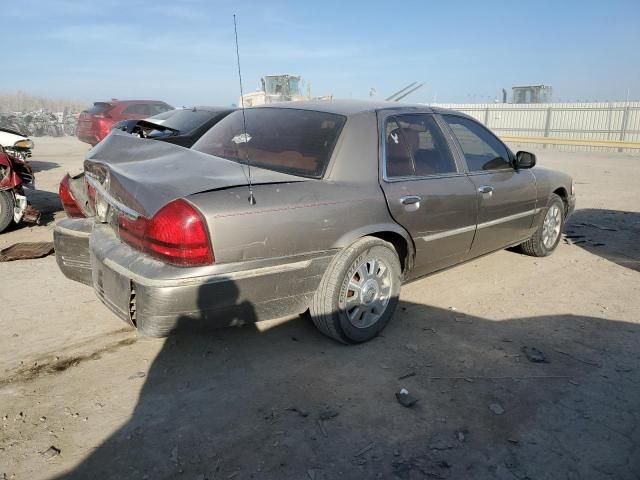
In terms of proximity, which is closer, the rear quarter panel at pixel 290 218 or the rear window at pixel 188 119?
the rear quarter panel at pixel 290 218

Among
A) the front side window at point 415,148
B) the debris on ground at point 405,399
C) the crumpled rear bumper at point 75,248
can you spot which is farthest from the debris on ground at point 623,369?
the crumpled rear bumper at point 75,248

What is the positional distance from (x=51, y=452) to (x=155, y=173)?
1.52 m

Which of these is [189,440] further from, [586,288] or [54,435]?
[586,288]

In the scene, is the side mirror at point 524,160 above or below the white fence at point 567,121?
above

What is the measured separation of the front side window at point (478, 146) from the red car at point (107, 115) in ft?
35.7

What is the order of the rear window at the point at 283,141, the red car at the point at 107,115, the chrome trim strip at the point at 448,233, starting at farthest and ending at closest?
the red car at the point at 107,115 → the chrome trim strip at the point at 448,233 → the rear window at the point at 283,141

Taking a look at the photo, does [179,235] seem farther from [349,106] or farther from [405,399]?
[349,106]

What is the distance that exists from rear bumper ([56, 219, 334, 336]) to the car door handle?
2.37ft

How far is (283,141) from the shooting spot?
3.35 m

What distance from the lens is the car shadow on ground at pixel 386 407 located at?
7.32 ft

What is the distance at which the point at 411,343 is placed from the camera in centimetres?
338

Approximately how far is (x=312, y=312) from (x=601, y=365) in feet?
6.16

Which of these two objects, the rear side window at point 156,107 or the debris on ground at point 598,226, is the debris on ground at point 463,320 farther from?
the rear side window at point 156,107

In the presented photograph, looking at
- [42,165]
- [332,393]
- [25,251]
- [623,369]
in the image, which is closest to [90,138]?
[42,165]
